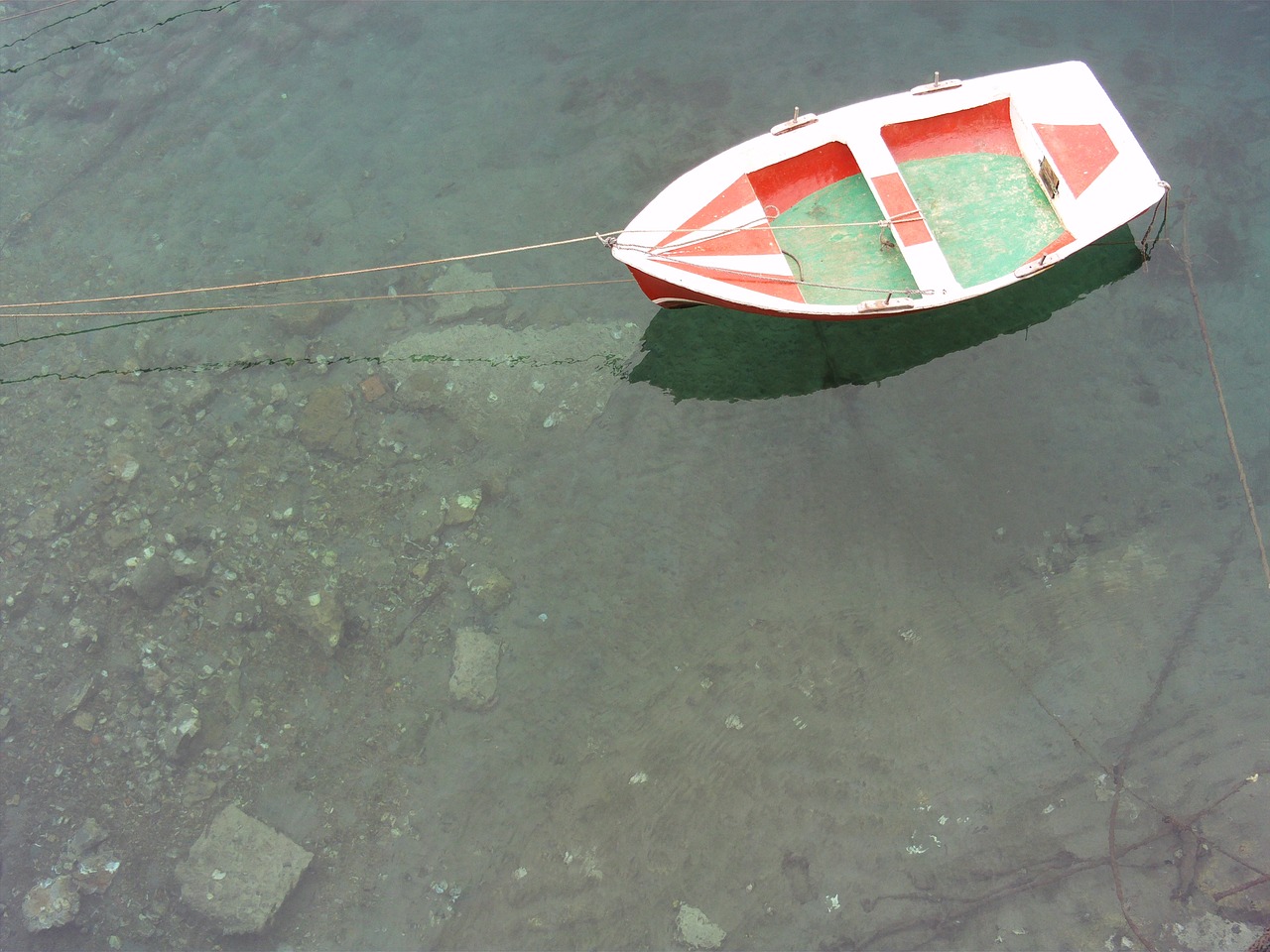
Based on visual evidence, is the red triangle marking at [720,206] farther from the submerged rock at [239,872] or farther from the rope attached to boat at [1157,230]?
A: the submerged rock at [239,872]

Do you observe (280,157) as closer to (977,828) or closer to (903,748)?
(903,748)

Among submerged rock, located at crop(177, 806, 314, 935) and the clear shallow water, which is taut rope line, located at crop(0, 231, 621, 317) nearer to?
the clear shallow water

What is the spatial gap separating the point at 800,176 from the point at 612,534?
4638 millimetres

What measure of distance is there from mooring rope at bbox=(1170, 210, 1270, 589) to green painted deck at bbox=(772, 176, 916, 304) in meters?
3.50

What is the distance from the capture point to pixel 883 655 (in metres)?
8.34

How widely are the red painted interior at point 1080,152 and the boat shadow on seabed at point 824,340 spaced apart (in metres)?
1.06

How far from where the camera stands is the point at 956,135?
9.73m

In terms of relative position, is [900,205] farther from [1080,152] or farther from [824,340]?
[1080,152]

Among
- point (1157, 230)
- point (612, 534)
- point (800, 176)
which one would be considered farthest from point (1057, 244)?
point (612, 534)

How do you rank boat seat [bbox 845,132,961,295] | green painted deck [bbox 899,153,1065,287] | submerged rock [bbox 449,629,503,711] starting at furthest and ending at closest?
green painted deck [bbox 899,153,1065,287]
boat seat [bbox 845,132,961,295]
submerged rock [bbox 449,629,503,711]

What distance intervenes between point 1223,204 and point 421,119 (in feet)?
33.3

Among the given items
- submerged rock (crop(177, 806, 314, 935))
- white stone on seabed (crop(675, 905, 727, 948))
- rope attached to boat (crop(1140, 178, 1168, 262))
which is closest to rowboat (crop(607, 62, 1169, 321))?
rope attached to boat (crop(1140, 178, 1168, 262))

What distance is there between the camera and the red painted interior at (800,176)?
30.9 ft

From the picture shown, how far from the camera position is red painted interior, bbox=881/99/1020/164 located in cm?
963
